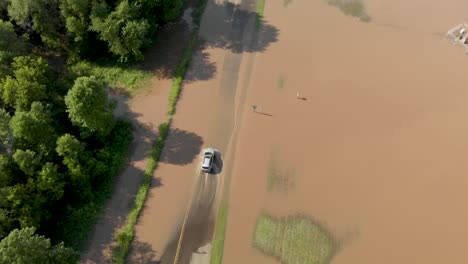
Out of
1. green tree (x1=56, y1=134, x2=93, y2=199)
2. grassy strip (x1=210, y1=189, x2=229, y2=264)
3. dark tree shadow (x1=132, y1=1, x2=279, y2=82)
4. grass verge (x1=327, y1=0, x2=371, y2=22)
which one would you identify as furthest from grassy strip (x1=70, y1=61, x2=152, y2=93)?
grass verge (x1=327, y1=0, x2=371, y2=22)

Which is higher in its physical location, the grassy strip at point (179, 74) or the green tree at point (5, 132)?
the grassy strip at point (179, 74)

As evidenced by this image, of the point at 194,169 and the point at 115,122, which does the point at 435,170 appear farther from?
the point at 115,122

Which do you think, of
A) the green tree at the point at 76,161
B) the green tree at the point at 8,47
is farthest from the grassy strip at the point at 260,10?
the green tree at the point at 8,47

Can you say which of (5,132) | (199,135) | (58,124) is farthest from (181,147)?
(5,132)

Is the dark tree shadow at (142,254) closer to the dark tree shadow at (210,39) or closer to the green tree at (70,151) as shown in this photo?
the green tree at (70,151)

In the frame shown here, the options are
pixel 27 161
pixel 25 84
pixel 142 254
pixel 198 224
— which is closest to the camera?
pixel 27 161

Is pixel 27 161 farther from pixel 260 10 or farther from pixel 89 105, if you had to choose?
pixel 260 10
